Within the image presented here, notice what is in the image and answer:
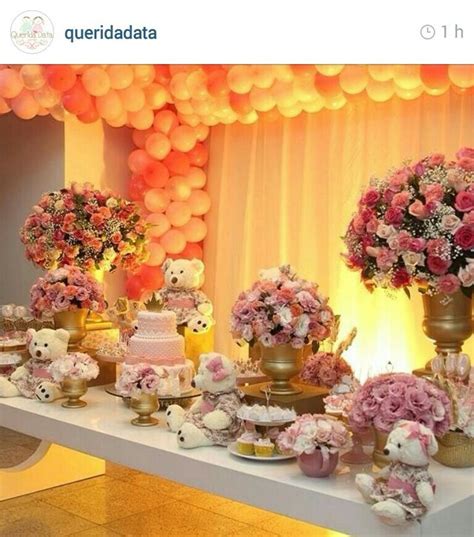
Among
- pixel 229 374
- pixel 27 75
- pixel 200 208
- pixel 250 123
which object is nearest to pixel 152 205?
pixel 200 208

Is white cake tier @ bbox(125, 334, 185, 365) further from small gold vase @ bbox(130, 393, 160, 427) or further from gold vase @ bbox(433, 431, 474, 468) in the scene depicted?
gold vase @ bbox(433, 431, 474, 468)

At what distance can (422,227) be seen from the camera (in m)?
2.72

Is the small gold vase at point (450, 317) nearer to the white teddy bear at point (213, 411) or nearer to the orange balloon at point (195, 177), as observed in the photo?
Answer: the white teddy bear at point (213, 411)

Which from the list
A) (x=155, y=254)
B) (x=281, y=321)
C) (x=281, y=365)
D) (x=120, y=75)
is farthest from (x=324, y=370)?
(x=155, y=254)

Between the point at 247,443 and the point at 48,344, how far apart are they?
3.76 ft

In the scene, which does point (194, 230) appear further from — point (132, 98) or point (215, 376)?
point (215, 376)

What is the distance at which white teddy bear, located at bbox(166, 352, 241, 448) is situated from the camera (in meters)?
2.70

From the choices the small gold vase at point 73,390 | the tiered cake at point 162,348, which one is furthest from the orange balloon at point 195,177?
the small gold vase at point 73,390

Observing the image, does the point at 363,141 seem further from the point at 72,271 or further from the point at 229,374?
the point at 229,374

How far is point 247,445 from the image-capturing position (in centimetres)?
257

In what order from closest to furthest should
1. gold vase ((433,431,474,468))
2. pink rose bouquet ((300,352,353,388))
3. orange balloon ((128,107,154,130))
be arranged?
1. gold vase ((433,431,474,468))
2. pink rose bouquet ((300,352,353,388))
3. orange balloon ((128,107,154,130))

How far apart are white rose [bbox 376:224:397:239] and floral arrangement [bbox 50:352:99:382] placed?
1220mm

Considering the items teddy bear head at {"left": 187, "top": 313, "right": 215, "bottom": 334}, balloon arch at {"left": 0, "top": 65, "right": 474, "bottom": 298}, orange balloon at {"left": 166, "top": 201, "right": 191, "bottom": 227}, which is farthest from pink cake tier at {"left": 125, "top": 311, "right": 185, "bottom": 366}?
orange balloon at {"left": 166, "top": 201, "right": 191, "bottom": 227}

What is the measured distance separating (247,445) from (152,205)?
3.14 metres
